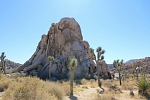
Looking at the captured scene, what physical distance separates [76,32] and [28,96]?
5070cm

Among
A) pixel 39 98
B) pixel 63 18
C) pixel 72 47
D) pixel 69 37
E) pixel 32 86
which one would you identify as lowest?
pixel 39 98

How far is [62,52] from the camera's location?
52156 mm

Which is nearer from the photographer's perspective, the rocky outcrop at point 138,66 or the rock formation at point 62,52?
the rock formation at point 62,52

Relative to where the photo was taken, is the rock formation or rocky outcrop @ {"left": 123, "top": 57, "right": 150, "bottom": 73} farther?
rocky outcrop @ {"left": 123, "top": 57, "right": 150, "bottom": 73}

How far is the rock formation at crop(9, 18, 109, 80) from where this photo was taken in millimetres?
46781

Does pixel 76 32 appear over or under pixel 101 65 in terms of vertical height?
over

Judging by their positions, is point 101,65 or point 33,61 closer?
point 101,65

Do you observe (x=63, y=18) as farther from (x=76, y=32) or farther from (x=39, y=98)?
(x=39, y=98)

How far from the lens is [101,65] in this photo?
49.1m

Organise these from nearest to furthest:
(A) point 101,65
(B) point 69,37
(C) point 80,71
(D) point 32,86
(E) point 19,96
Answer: (E) point 19,96 → (D) point 32,86 → (C) point 80,71 → (A) point 101,65 → (B) point 69,37

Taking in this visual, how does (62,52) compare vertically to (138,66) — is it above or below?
above

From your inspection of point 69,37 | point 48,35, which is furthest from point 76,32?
point 48,35

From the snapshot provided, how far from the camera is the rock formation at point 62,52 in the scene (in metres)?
46.8

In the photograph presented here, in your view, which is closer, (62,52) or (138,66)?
(62,52)
